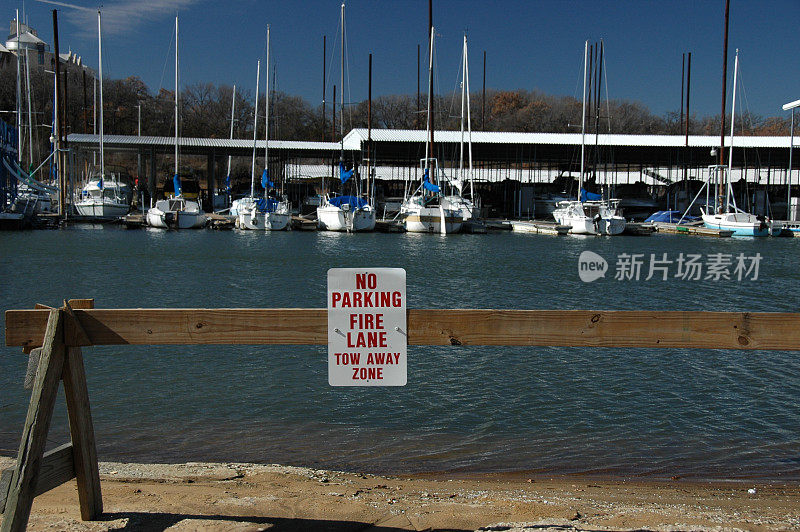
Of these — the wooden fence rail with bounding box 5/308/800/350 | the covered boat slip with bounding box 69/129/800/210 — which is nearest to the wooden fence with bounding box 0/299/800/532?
the wooden fence rail with bounding box 5/308/800/350

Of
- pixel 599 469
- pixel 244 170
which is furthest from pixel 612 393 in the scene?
pixel 244 170

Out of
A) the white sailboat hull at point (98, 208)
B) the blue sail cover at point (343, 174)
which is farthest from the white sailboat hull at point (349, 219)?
the white sailboat hull at point (98, 208)

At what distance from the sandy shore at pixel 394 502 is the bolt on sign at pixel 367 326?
120cm

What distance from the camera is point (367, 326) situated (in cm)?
500

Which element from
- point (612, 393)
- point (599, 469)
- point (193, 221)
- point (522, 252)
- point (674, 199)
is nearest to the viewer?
point (599, 469)

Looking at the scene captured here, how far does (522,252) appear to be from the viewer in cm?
4131

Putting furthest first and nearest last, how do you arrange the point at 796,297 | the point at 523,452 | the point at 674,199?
the point at 674,199 → the point at 796,297 → the point at 523,452

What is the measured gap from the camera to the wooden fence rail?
16.0 feet

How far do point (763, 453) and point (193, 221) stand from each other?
172ft

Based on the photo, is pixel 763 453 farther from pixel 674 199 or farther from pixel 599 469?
pixel 674 199

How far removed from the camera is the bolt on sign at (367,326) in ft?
16.2

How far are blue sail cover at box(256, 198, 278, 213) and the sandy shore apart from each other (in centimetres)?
5095

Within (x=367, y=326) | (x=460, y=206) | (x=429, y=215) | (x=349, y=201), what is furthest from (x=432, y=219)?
(x=367, y=326)

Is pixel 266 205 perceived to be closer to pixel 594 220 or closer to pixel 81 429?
pixel 594 220
